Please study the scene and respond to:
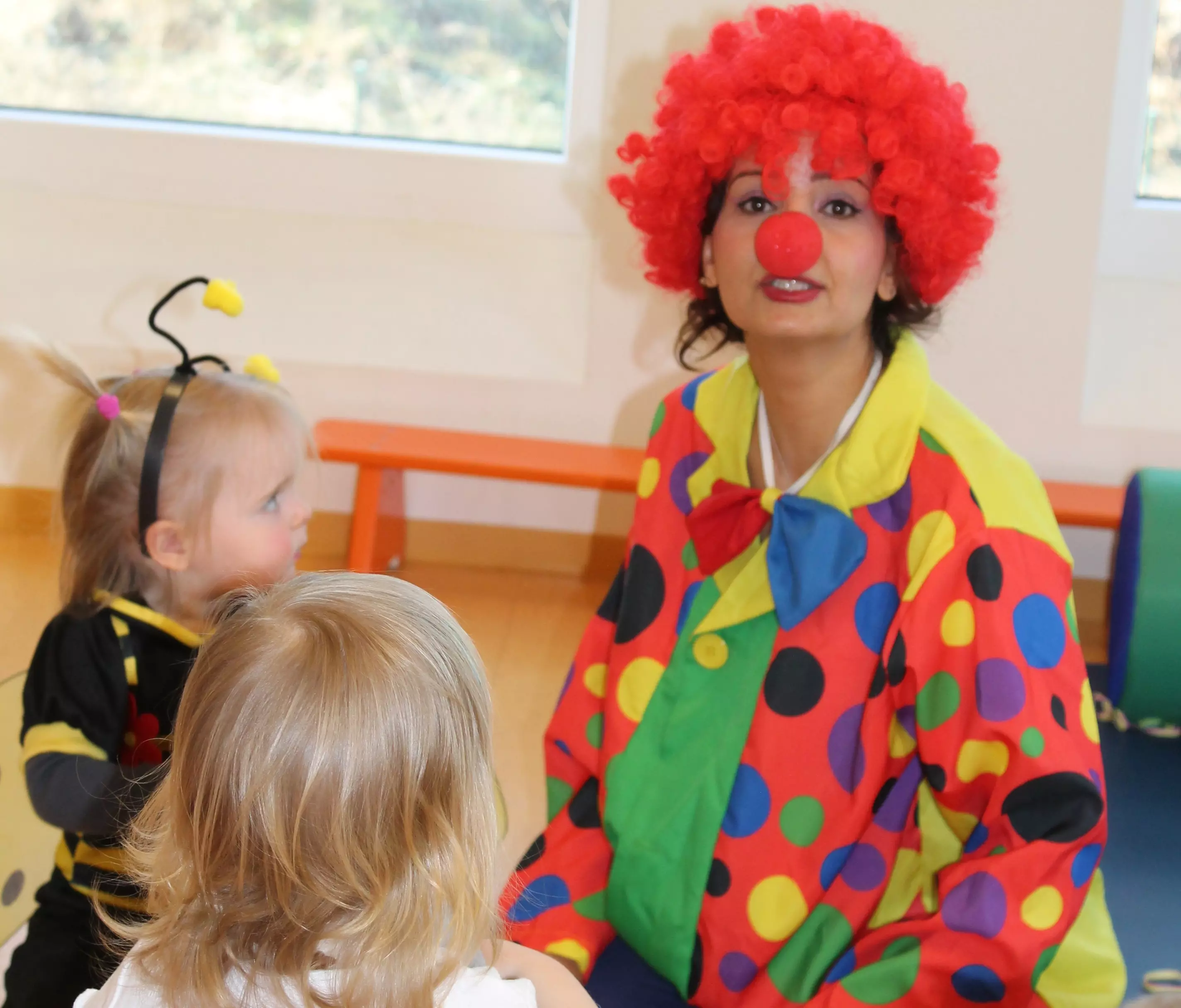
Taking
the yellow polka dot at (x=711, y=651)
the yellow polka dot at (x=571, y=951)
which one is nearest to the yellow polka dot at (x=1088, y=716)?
the yellow polka dot at (x=711, y=651)

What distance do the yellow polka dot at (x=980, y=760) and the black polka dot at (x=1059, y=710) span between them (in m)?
0.06

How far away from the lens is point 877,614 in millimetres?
1194

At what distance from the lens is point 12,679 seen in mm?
1337

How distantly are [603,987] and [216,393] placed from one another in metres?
0.73

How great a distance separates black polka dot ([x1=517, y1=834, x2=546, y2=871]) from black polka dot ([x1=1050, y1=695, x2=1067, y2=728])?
58cm

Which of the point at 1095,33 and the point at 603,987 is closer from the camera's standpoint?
the point at 603,987

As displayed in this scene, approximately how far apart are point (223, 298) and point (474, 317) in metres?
A: 1.48

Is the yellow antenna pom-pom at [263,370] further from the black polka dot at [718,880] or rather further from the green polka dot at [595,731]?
the black polka dot at [718,880]

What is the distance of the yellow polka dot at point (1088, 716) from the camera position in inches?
43.8

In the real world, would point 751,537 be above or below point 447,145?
below

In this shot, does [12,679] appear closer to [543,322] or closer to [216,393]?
[216,393]

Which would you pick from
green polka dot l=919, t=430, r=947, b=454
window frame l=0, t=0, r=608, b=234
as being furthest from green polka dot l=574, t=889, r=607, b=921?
window frame l=0, t=0, r=608, b=234

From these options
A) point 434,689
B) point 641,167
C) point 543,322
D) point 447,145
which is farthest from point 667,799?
point 447,145

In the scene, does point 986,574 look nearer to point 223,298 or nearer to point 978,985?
point 978,985
